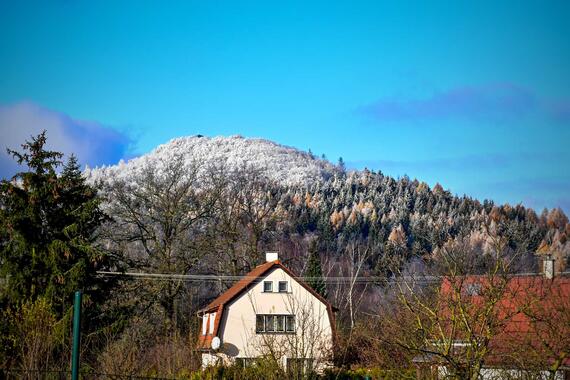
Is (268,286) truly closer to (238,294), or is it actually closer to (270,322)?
(238,294)

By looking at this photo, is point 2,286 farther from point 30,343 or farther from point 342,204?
point 342,204

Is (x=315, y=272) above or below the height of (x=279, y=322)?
above

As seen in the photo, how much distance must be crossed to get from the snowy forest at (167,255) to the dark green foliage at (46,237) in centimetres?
5

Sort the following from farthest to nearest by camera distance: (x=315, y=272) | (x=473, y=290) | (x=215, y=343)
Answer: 1. (x=315, y=272)
2. (x=215, y=343)
3. (x=473, y=290)

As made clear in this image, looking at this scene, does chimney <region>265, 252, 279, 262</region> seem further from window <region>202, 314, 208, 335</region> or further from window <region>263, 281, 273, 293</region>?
window <region>202, 314, 208, 335</region>

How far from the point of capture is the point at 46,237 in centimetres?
2853

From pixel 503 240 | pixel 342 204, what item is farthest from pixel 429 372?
pixel 342 204

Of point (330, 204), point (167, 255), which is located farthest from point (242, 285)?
point (330, 204)

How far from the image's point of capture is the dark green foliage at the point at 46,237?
1072 inches

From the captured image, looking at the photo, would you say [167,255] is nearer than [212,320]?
No

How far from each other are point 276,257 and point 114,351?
24.4m

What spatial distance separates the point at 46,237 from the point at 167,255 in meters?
12.9

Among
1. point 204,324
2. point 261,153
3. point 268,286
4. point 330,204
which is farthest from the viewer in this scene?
point 261,153

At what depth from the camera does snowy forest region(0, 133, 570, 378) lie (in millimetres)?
17562
